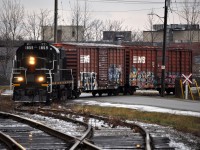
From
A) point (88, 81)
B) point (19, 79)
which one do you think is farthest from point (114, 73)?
point (19, 79)

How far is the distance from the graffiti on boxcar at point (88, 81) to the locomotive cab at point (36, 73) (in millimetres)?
4565

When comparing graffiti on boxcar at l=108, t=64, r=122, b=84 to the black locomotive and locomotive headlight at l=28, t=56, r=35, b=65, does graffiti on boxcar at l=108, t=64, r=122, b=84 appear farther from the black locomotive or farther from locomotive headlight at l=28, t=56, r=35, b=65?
locomotive headlight at l=28, t=56, r=35, b=65

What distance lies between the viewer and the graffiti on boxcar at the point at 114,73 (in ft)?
114

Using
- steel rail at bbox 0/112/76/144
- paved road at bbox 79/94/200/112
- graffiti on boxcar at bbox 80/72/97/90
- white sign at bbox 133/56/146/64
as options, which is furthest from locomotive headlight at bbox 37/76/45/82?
white sign at bbox 133/56/146/64

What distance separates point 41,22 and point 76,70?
37.0 meters

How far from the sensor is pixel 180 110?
22.1 m

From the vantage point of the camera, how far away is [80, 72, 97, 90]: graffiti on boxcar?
3237 cm

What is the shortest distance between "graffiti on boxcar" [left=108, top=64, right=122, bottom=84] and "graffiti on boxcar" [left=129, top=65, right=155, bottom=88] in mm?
1520

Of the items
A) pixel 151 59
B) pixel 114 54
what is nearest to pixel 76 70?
pixel 114 54

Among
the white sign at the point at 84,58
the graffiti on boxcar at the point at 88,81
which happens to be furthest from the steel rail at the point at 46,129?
the white sign at the point at 84,58

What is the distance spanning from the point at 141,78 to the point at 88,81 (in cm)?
629

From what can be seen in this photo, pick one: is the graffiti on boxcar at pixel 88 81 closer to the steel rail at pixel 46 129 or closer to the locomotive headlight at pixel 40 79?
the locomotive headlight at pixel 40 79

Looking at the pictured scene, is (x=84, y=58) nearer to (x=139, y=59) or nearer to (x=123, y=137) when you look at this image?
(x=139, y=59)

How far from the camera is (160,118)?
1928 centimetres
